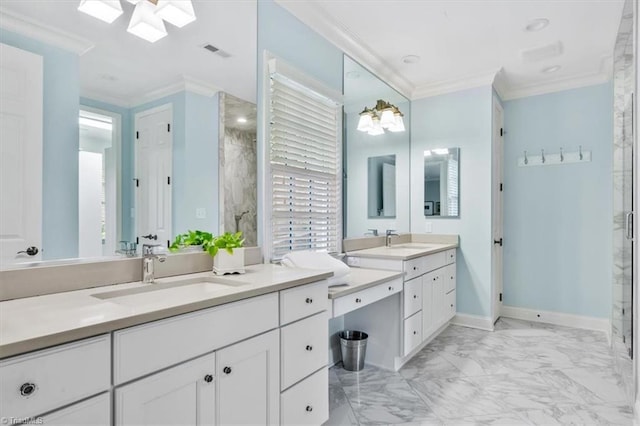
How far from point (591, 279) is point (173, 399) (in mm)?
4271

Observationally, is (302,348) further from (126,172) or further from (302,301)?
(126,172)

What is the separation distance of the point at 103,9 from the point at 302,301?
1489 mm

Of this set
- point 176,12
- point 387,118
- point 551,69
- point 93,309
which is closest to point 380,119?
point 387,118

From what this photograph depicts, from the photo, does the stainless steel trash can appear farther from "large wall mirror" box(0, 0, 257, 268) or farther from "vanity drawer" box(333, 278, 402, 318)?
"large wall mirror" box(0, 0, 257, 268)

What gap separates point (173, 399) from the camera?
1146mm

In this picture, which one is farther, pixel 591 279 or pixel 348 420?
pixel 591 279

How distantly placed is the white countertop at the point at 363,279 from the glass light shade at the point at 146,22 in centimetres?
153

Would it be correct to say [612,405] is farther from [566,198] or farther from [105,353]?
[105,353]

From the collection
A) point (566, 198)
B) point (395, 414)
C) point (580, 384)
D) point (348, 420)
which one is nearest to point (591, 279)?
point (566, 198)

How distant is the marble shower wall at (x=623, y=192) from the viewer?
2.41 m

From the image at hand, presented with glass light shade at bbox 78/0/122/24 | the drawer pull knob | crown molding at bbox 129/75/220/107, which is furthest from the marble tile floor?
glass light shade at bbox 78/0/122/24

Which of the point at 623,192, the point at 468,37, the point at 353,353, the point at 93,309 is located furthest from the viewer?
the point at 468,37

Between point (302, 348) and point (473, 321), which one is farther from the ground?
point (302, 348)

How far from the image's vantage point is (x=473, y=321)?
152 inches
